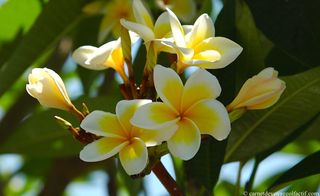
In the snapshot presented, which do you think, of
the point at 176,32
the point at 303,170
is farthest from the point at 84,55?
the point at 303,170

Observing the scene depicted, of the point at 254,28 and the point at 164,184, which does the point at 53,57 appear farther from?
the point at 164,184

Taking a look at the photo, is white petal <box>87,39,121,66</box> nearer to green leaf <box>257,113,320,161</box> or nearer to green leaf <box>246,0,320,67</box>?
green leaf <box>246,0,320,67</box>

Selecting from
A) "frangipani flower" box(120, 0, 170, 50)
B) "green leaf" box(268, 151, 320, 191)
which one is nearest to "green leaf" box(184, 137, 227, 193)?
"green leaf" box(268, 151, 320, 191)

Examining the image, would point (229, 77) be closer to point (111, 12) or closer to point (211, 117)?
point (211, 117)

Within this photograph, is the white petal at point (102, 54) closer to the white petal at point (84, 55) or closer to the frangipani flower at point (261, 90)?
the white petal at point (84, 55)

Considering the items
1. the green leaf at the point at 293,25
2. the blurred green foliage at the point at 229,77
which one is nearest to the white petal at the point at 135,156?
the blurred green foliage at the point at 229,77

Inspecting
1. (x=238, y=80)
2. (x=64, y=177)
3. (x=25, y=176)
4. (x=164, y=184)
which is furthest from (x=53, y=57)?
(x=164, y=184)
